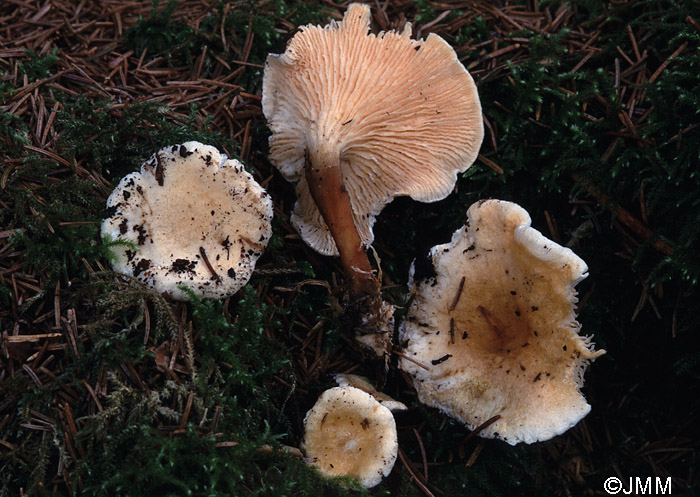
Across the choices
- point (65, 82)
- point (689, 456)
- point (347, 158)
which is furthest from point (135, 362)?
point (689, 456)

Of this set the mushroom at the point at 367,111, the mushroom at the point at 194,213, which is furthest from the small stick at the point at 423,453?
the mushroom at the point at 194,213

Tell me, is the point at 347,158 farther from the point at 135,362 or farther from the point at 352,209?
the point at 135,362

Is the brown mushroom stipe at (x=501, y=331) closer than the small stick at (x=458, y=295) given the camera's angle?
Yes

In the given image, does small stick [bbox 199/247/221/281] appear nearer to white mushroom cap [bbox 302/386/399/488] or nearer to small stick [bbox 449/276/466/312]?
white mushroom cap [bbox 302/386/399/488]

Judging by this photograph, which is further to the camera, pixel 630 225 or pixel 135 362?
pixel 630 225

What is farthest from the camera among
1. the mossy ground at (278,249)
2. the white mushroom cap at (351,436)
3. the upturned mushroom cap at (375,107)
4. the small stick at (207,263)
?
the upturned mushroom cap at (375,107)

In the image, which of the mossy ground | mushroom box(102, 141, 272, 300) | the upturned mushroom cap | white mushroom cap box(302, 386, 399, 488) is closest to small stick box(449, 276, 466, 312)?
the mossy ground

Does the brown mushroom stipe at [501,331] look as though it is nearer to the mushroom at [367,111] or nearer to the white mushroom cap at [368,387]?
the white mushroom cap at [368,387]
